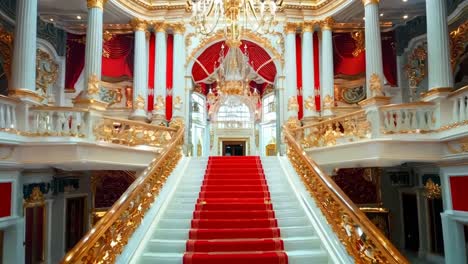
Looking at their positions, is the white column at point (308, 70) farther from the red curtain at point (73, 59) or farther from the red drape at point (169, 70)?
the red curtain at point (73, 59)

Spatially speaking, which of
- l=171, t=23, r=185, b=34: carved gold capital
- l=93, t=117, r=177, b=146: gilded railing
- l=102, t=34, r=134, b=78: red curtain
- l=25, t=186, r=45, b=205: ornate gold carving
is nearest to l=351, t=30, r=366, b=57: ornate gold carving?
l=171, t=23, r=185, b=34: carved gold capital

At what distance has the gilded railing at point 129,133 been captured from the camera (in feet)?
22.5

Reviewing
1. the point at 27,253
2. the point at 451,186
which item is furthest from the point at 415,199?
the point at 27,253

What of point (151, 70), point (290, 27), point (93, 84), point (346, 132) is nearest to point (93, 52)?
point (93, 84)

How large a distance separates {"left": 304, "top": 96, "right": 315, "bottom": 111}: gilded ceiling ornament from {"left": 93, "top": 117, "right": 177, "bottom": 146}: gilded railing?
4490mm

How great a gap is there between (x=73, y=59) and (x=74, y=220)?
5.35 meters

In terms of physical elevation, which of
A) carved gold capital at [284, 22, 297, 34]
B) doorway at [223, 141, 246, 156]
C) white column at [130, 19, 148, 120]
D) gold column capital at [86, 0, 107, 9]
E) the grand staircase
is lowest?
the grand staircase

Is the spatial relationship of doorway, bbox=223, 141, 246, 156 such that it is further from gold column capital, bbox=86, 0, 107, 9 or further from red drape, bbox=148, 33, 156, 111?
gold column capital, bbox=86, 0, 107, 9

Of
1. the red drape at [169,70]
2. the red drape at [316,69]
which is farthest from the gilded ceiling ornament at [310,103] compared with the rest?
the red drape at [169,70]

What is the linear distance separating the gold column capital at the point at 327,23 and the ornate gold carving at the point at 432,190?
560 centimetres

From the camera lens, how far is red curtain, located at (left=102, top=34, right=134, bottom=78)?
1153 centimetres

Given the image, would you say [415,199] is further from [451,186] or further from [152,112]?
[152,112]

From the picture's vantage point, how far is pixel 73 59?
11.5 m

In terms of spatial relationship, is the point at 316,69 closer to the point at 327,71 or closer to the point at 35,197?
the point at 327,71
